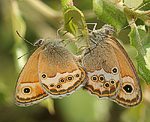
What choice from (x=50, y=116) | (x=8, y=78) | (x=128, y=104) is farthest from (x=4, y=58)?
(x=128, y=104)

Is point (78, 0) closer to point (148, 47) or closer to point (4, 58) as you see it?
point (4, 58)

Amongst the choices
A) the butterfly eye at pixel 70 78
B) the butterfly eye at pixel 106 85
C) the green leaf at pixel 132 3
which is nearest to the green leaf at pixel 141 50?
the green leaf at pixel 132 3

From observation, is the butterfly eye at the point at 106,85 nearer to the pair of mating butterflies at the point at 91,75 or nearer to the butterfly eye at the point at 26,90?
the pair of mating butterflies at the point at 91,75

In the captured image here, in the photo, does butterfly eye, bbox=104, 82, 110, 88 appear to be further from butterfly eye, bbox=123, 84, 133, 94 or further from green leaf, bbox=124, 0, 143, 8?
green leaf, bbox=124, 0, 143, 8

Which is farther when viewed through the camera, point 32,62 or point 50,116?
point 50,116

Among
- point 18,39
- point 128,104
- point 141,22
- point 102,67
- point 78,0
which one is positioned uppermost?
point 78,0

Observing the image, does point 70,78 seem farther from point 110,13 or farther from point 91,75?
point 110,13

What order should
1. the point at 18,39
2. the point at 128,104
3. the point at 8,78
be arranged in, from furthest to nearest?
the point at 8,78 → the point at 18,39 → the point at 128,104

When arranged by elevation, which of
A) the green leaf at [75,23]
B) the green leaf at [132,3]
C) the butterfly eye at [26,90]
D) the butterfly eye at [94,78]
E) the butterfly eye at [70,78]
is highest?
the green leaf at [132,3]
